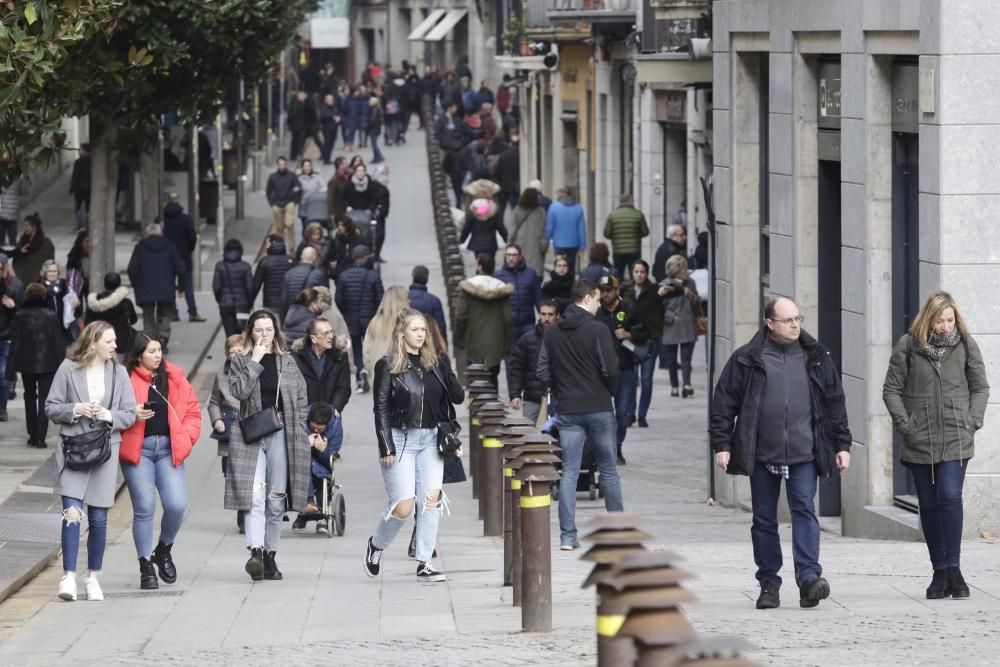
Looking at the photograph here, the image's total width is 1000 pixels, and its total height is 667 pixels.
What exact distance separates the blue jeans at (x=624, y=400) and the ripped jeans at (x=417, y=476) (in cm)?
610

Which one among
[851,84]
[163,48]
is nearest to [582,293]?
[851,84]

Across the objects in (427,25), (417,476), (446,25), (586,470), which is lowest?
(586,470)

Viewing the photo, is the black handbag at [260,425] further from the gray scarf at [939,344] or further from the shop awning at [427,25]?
the shop awning at [427,25]

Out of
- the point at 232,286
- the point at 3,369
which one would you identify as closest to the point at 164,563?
the point at 3,369

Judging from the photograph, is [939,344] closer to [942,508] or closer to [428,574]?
[942,508]

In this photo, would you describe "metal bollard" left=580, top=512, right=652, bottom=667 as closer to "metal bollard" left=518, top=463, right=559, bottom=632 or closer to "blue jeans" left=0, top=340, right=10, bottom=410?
"metal bollard" left=518, top=463, right=559, bottom=632

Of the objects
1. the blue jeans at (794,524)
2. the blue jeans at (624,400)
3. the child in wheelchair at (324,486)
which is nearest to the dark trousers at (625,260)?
the blue jeans at (624,400)

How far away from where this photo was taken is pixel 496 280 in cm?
1962

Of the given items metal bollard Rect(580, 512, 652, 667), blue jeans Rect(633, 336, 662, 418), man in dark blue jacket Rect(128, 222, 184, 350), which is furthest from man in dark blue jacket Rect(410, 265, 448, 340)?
metal bollard Rect(580, 512, 652, 667)

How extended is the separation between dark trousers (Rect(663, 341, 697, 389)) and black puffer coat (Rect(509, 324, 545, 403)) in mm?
5951

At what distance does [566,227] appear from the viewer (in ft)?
98.5

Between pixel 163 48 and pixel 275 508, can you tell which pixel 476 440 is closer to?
pixel 275 508

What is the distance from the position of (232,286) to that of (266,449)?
1282cm

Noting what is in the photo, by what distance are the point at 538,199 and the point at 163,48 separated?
326 inches
